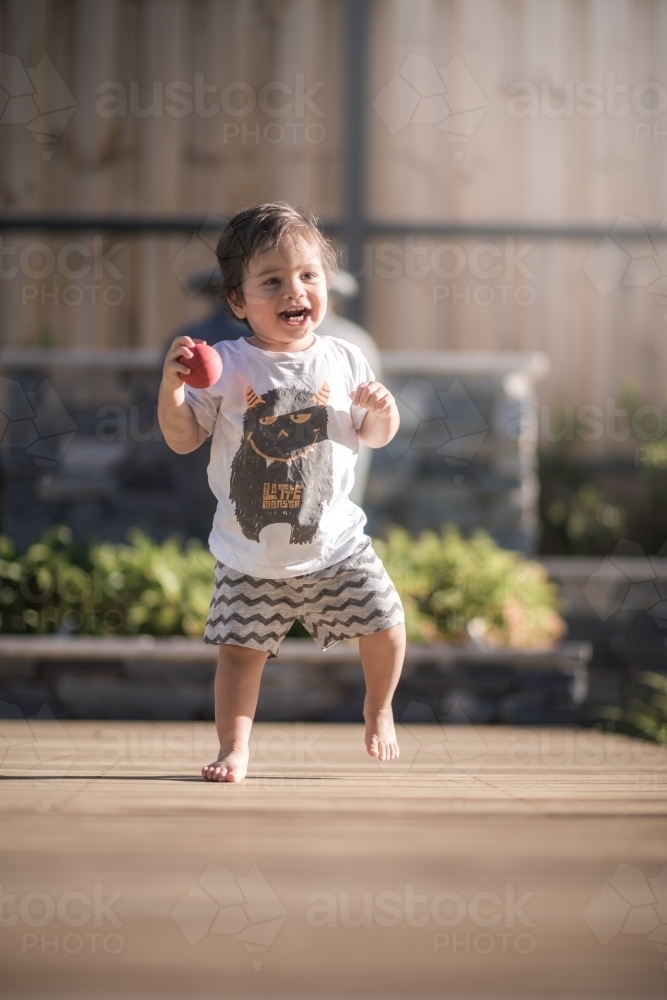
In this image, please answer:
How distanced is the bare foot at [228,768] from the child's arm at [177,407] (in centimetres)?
61

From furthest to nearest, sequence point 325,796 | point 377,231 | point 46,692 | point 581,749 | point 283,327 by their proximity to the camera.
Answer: point 377,231, point 46,692, point 581,749, point 283,327, point 325,796

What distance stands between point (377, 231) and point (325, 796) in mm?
5670

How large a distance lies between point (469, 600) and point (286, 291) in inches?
105

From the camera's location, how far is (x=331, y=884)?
1.30 meters

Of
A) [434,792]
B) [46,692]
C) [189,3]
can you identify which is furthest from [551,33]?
[434,792]

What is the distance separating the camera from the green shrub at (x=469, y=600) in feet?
14.6

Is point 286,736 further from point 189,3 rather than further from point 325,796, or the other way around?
point 189,3

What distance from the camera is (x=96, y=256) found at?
7238mm

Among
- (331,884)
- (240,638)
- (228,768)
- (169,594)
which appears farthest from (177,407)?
(169,594)

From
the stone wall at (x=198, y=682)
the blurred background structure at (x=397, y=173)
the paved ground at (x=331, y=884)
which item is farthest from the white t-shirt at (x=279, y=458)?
the blurred background structure at (x=397, y=173)

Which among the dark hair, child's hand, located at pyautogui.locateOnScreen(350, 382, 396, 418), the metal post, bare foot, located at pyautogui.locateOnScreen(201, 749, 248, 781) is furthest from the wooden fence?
bare foot, located at pyautogui.locateOnScreen(201, 749, 248, 781)

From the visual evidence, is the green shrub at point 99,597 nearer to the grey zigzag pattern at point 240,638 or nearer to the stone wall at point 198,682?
the stone wall at point 198,682

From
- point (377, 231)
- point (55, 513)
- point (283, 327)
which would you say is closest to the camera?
point (283, 327)

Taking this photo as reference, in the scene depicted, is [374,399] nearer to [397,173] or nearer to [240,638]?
[240,638]
